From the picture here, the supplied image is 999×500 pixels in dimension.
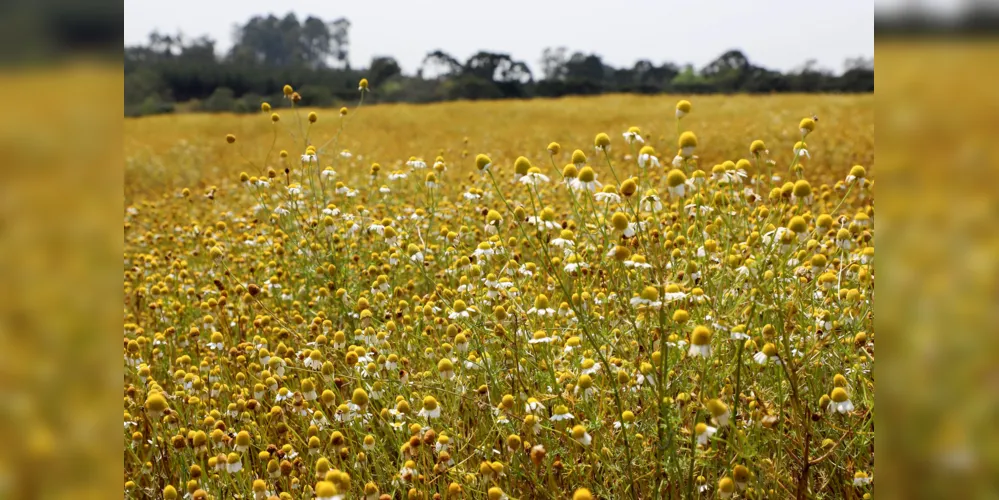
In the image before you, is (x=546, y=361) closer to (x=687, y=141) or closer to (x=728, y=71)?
(x=687, y=141)

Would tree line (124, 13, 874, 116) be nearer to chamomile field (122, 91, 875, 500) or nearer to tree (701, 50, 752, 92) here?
tree (701, 50, 752, 92)

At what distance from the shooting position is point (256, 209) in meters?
5.16

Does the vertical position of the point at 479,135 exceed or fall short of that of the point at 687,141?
it exceeds it

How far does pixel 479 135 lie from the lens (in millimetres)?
11250

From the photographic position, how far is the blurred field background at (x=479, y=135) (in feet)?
26.9

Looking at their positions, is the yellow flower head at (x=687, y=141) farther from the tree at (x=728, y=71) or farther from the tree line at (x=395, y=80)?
the tree at (x=728, y=71)

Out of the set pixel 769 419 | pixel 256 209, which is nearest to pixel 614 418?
pixel 769 419

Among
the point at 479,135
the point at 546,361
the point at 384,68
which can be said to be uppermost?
the point at 384,68

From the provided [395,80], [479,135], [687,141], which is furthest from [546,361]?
[395,80]

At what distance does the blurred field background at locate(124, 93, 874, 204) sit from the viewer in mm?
8188

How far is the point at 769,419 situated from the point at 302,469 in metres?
1.21

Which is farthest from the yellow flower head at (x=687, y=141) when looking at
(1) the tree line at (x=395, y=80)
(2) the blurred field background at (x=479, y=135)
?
(1) the tree line at (x=395, y=80)
